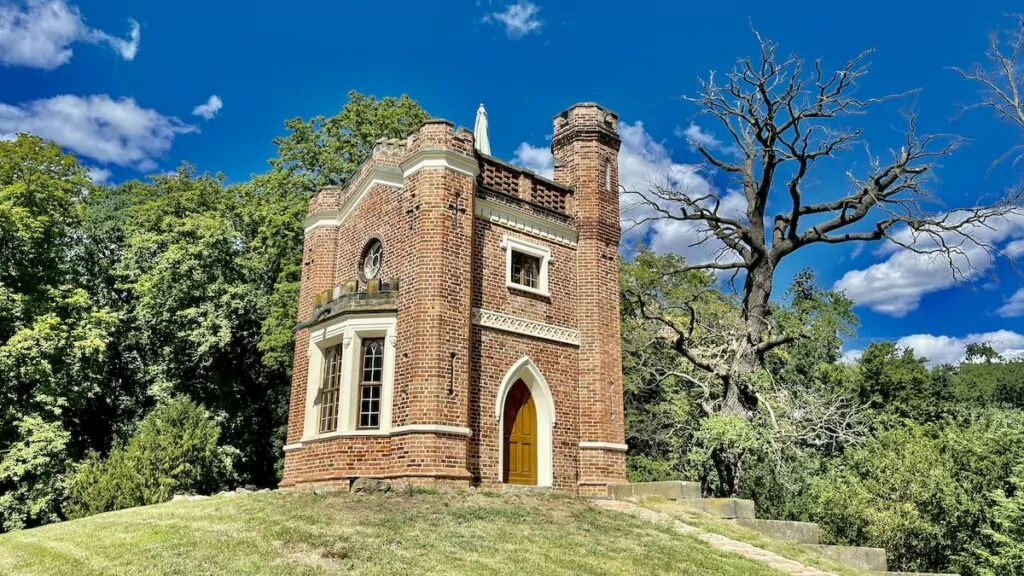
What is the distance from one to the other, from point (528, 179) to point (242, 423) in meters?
16.3

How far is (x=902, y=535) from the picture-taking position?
545 inches

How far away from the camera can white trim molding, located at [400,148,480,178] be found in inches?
579

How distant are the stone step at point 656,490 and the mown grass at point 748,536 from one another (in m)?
0.20

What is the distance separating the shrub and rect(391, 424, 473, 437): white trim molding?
993 centimetres

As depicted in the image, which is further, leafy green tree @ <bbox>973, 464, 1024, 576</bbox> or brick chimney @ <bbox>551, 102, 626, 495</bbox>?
brick chimney @ <bbox>551, 102, 626, 495</bbox>

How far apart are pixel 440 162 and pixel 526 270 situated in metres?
3.31

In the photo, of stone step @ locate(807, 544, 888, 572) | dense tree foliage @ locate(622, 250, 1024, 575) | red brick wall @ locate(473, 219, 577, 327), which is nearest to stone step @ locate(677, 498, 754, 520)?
stone step @ locate(807, 544, 888, 572)


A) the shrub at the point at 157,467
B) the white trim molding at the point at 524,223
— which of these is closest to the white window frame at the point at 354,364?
the white trim molding at the point at 524,223

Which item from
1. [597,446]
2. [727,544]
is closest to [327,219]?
[597,446]

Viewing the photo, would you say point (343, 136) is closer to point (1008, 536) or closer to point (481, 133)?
point (481, 133)

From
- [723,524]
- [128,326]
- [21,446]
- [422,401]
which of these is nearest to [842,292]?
[723,524]

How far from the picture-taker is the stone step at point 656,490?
1416cm

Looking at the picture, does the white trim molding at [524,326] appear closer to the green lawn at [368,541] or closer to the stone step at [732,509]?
the green lawn at [368,541]

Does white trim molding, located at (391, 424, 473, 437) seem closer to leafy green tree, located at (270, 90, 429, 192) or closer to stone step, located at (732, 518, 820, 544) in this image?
stone step, located at (732, 518, 820, 544)
